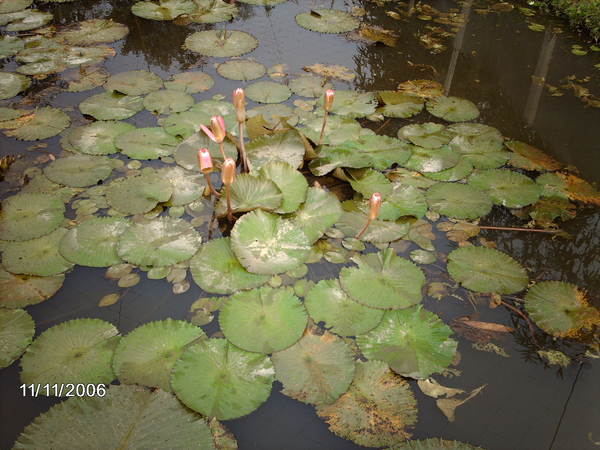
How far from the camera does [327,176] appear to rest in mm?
2887

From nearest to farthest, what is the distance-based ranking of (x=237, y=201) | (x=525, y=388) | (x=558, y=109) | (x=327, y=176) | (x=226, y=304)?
(x=525, y=388), (x=226, y=304), (x=237, y=201), (x=327, y=176), (x=558, y=109)

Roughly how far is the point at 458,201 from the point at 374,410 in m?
1.46

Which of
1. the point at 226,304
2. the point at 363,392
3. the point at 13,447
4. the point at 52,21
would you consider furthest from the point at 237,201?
the point at 52,21

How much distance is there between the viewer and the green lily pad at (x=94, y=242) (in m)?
2.30

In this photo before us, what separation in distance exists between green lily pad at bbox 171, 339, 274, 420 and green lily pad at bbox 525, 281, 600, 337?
4.37 feet

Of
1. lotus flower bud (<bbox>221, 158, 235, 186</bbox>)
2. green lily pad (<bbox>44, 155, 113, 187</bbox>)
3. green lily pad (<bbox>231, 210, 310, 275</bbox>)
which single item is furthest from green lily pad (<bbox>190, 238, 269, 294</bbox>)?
green lily pad (<bbox>44, 155, 113, 187</bbox>)

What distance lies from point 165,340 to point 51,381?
0.47m

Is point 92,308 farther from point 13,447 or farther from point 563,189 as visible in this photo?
point 563,189

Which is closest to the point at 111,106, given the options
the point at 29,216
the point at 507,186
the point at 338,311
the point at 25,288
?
the point at 29,216

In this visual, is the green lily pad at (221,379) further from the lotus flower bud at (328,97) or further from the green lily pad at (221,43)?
the green lily pad at (221,43)

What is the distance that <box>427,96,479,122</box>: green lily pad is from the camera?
3.44 meters

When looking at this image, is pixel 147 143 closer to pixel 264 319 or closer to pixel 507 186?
pixel 264 319

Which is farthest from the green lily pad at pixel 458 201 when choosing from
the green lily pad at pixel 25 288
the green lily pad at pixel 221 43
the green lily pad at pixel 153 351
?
the green lily pad at pixel 221 43

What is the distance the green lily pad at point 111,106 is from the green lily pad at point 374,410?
2.53 meters
